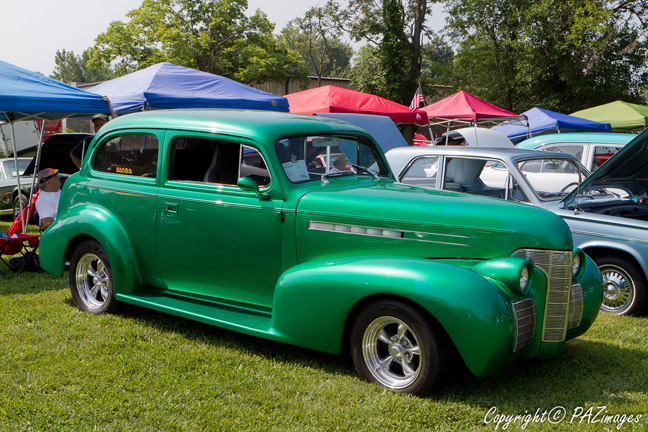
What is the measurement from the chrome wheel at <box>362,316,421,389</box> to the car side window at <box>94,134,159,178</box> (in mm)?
2408

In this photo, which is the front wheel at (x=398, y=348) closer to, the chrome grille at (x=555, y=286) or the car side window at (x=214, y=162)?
the chrome grille at (x=555, y=286)

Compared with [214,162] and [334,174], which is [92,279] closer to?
[214,162]

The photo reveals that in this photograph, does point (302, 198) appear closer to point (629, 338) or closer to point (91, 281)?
point (91, 281)

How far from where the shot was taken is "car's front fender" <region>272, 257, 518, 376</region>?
3438 mm

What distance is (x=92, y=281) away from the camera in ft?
18.5

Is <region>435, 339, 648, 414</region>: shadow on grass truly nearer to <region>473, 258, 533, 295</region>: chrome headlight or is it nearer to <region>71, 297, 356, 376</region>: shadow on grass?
<region>473, 258, 533, 295</region>: chrome headlight

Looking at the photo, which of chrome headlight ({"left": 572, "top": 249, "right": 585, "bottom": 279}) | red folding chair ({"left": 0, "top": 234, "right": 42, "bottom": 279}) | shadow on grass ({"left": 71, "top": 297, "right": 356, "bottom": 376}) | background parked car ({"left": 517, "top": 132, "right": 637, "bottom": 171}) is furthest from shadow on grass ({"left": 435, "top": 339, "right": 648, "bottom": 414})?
background parked car ({"left": 517, "top": 132, "right": 637, "bottom": 171})

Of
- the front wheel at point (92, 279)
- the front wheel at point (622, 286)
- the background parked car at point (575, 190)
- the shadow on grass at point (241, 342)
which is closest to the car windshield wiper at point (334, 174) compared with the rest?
the shadow on grass at point (241, 342)

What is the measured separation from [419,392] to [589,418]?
3.32 ft

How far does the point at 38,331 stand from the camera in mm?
5047

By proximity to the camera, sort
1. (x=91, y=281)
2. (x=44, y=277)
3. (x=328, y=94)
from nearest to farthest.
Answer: (x=91, y=281) → (x=44, y=277) → (x=328, y=94)

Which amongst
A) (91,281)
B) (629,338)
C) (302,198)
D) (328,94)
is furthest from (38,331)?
(328,94)

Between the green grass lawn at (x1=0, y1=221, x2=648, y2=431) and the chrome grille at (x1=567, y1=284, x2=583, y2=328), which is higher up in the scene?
the chrome grille at (x1=567, y1=284, x2=583, y2=328)

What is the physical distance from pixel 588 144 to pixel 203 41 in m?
28.1
